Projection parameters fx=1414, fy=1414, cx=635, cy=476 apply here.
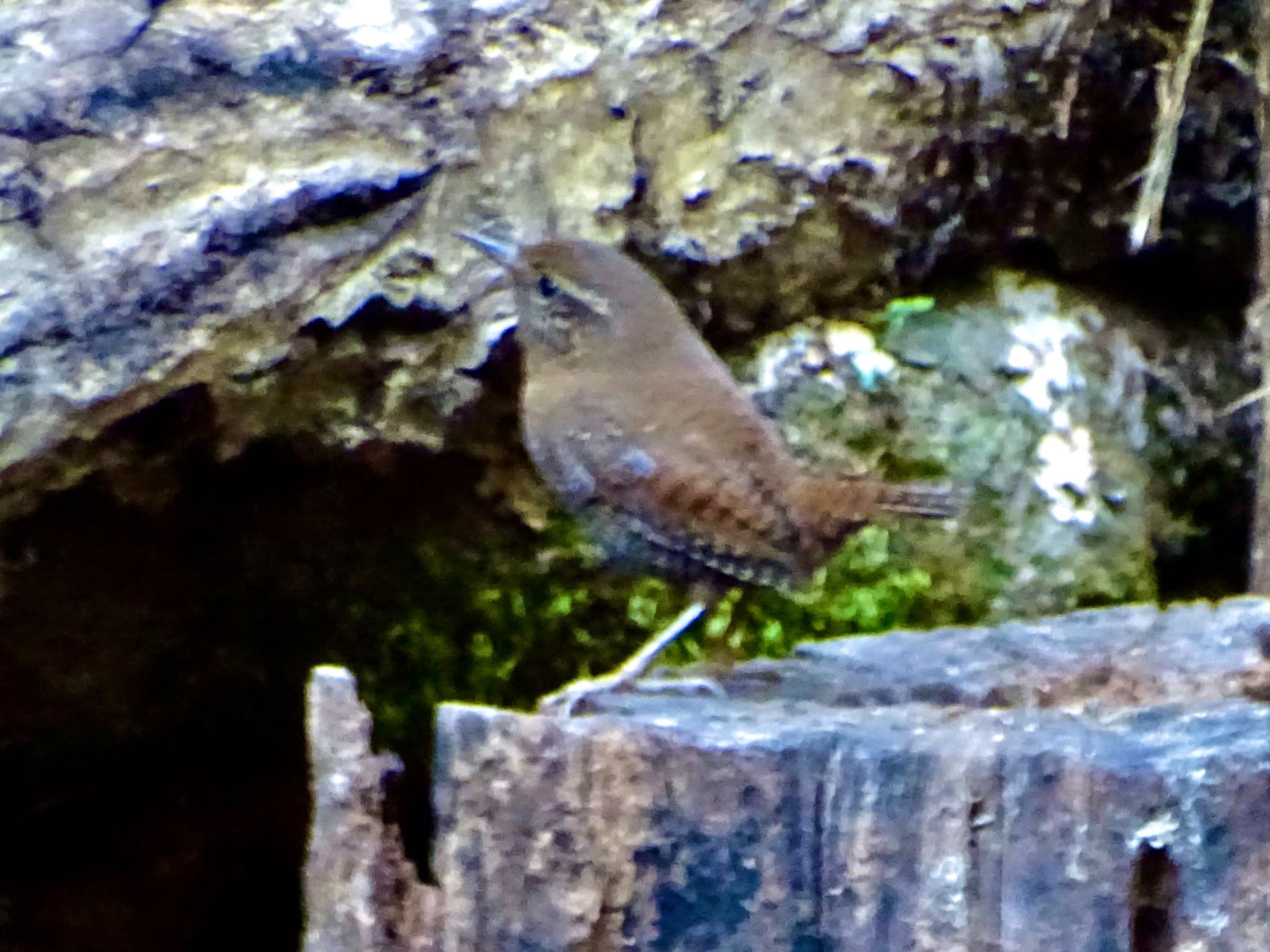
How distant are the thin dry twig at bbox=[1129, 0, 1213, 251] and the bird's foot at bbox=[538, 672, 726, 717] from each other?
1082mm

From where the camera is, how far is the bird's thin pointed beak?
7.01 feet

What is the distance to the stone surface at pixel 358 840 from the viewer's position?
4.44 feet

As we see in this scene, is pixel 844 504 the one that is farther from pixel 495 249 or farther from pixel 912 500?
pixel 495 249

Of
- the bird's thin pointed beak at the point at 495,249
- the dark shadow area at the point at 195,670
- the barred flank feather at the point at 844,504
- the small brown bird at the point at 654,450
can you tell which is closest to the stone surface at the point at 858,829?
the small brown bird at the point at 654,450

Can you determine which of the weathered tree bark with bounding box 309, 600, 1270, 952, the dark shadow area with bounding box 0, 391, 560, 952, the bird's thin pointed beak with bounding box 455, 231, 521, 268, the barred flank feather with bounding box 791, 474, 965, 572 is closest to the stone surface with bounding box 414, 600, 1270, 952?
the weathered tree bark with bounding box 309, 600, 1270, 952

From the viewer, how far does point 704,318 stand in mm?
2486

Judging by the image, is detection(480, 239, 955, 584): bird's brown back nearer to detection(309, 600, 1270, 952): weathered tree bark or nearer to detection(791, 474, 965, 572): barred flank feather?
detection(791, 474, 965, 572): barred flank feather

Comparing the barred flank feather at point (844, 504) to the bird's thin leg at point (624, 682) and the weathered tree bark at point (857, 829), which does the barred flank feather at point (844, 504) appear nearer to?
the bird's thin leg at point (624, 682)

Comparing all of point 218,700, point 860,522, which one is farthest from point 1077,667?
point 218,700

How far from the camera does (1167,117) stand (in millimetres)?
2318

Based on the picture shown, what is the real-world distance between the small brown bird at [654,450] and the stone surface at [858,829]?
340 mm

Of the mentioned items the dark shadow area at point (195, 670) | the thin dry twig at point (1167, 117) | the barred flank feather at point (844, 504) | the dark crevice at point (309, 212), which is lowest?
the dark shadow area at point (195, 670)

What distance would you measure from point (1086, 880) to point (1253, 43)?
1814 mm

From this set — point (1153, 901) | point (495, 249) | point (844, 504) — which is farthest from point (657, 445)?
point (1153, 901)
